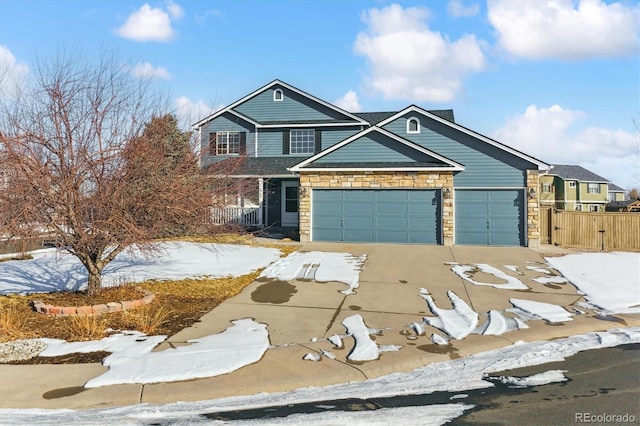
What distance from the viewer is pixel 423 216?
16422mm

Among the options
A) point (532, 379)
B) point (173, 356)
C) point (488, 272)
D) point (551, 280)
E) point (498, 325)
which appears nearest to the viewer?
point (532, 379)

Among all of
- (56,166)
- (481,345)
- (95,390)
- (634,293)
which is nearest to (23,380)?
(95,390)

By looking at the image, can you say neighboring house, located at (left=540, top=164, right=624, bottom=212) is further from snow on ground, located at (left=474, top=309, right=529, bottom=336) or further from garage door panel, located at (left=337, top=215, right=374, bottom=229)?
snow on ground, located at (left=474, top=309, right=529, bottom=336)

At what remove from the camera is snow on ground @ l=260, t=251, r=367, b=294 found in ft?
34.1

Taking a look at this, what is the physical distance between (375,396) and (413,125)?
15847 millimetres

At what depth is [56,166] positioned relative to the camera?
686 centimetres

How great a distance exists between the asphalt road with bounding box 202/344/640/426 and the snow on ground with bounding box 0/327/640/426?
119 mm

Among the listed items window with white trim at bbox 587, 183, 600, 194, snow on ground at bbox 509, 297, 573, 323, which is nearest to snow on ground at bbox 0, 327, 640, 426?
snow on ground at bbox 509, 297, 573, 323

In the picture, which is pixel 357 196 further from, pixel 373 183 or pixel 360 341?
pixel 360 341

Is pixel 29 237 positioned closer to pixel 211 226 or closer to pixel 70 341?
pixel 70 341

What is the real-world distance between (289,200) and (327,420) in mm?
17900

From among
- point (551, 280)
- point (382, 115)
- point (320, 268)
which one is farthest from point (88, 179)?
point (382, 115)

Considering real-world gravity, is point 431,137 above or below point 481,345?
above

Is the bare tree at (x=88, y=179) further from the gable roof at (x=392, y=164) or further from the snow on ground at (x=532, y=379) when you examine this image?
the gable roof at (x=392, y=164)
